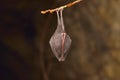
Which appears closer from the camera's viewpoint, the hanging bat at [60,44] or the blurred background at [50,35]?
the hanging bat at [60,44]

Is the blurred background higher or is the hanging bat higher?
the hanging bat

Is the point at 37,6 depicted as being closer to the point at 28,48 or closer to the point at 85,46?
the point at 28,48

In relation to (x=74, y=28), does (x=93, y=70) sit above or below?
below

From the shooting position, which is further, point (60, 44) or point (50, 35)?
point (50, 35)

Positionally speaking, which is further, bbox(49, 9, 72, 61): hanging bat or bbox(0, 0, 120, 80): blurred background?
bbox(0, 0, 120, 80): blurred background

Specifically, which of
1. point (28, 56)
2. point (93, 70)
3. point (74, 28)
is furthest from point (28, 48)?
point (93, 70)

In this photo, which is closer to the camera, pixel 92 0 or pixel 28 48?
pixel 28 48

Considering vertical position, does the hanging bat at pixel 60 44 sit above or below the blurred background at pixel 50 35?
above

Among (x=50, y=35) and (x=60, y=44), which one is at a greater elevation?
(x=60, y=44)
